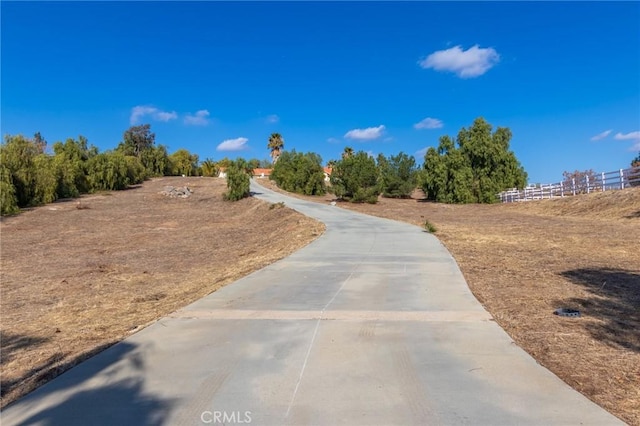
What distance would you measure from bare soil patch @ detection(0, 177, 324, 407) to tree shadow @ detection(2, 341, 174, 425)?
39 cm

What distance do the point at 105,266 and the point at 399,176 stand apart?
39496 mm

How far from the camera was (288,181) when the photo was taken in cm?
5541

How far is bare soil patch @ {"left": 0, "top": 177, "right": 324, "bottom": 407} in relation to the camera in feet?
21.3

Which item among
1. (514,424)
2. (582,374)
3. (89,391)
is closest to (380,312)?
(582,374)

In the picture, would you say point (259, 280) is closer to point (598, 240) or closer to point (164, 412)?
point (164, 412)

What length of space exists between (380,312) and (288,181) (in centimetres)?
4891

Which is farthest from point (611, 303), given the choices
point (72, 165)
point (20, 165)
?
point (72, 165)

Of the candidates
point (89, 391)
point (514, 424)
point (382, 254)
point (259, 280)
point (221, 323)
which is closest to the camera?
point (514, 424)

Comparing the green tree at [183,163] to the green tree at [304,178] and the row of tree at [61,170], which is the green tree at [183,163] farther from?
the green tree at [304,178]

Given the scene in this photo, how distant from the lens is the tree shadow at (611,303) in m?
5.73

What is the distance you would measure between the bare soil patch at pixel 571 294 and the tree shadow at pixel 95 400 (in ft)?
12.2

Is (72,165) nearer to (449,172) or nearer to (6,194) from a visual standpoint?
(6,194)

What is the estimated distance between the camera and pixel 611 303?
7457 millimetres
